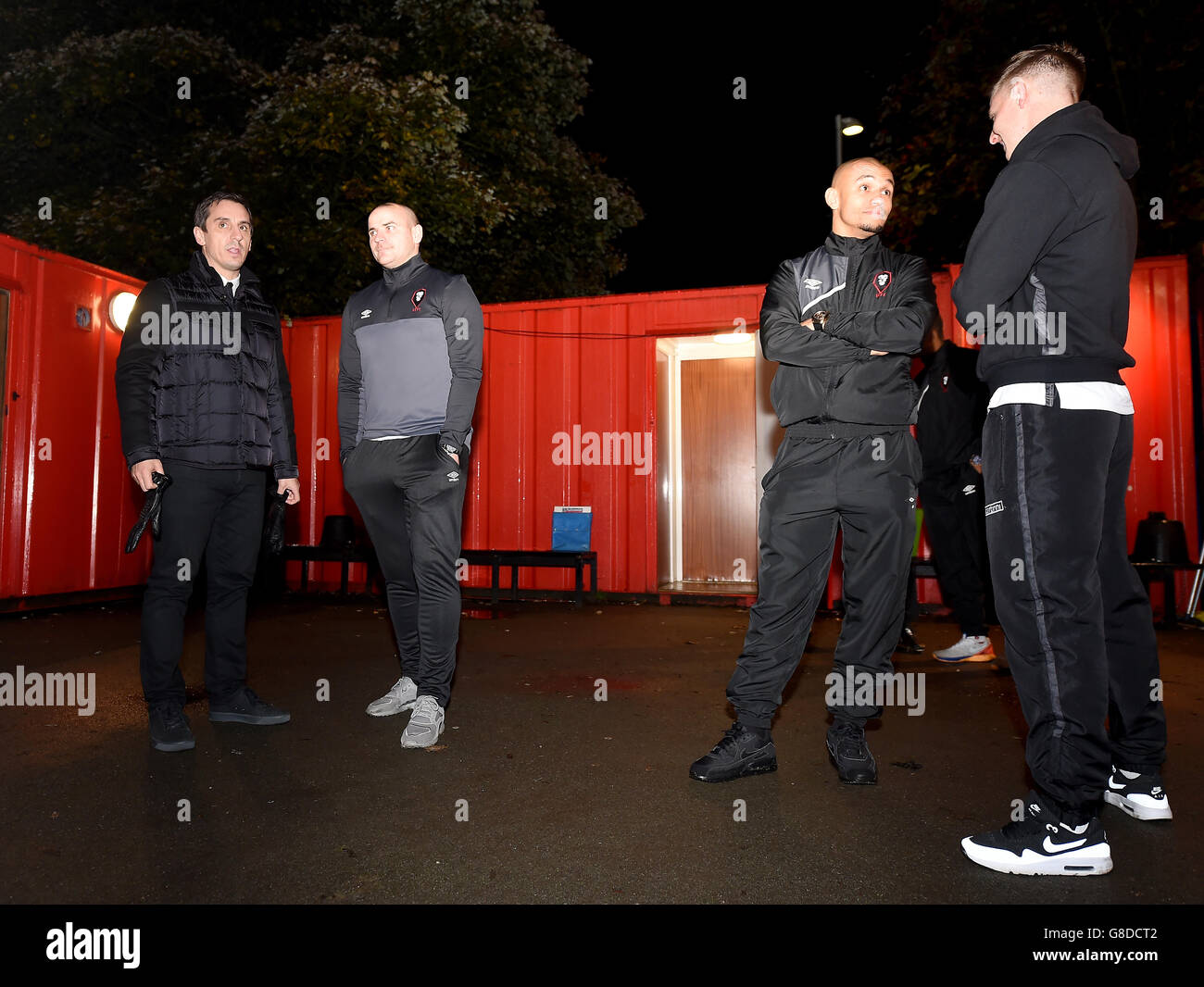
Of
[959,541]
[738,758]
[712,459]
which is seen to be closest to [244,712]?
[738,758]

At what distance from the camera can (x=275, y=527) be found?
3514 millimetres

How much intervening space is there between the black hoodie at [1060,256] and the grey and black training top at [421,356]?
1.69 metres

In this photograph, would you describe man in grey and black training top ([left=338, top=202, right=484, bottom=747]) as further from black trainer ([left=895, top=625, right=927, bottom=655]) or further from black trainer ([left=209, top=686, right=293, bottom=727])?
black trainer ([left=895, top=625, right=927, bottom=655])

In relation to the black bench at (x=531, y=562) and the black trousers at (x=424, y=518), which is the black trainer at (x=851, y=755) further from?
the black bench at (x=531, y=562)

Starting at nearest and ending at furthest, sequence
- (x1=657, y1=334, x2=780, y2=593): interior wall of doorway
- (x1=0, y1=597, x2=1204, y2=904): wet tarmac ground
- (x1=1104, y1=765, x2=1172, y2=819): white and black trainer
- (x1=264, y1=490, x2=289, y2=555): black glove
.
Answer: (x1=0, y1=597, x2=1204, y2=904): wet tarmac ground → (x1=1104, y1=765, x2=1172, y2=819): white and black trainer → (x1=264, y1=490, x2=289, y2=555): black glove → (x1=657, y1=334, x2=780, y2=593): interior wall of doorway

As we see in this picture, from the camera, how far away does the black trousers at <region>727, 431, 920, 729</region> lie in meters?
Result: 2.52

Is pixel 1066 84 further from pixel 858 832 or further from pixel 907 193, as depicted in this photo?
pixel 907 193

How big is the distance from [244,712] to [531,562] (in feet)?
14.5

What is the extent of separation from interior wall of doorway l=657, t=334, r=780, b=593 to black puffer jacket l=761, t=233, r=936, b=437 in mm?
6056

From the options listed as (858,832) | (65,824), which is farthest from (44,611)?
(858,832)

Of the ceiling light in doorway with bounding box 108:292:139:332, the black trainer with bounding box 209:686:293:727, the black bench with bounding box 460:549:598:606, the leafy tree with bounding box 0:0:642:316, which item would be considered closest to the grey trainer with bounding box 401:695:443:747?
the black trainer with bounding box 209:686:293:727

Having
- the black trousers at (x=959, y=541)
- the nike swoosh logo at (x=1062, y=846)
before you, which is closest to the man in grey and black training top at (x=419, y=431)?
the nike swoosh logo at (x=1062, y=846)
